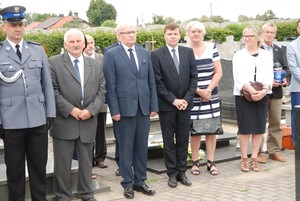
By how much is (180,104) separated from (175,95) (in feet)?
0.47

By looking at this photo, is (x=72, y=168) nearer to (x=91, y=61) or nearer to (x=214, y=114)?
(x=91, y=61)

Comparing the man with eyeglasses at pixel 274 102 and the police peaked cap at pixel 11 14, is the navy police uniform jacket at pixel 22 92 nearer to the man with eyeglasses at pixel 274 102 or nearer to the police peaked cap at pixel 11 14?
the police peaked cap at pixel 11 14

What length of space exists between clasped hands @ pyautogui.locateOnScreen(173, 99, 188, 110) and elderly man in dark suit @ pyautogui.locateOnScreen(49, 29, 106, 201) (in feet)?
3.14

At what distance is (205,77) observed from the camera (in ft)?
20.2

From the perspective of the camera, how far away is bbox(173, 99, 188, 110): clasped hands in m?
5.62

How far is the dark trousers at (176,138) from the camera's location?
5742mm

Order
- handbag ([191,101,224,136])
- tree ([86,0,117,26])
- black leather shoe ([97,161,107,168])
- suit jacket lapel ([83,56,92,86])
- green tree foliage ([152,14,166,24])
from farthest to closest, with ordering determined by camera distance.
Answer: tree ([86,0,117,26]) → green tree foliage ([152,14,166,24]) → black leather shoe ([97,161,107,168]) → handbag ([191,101,224,136]) → suit jacket lapel ([83,56,92,86])

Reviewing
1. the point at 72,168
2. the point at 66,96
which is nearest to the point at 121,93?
the point at 66,96

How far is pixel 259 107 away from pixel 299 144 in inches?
93.7

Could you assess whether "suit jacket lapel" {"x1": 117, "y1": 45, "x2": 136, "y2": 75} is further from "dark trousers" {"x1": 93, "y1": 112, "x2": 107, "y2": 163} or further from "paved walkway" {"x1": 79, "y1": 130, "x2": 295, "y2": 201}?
"paved walkway" {"x1": 79, "y1": 130, "x2": 295, "y2": 201}

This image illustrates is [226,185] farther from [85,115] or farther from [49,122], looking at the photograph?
[49,122]

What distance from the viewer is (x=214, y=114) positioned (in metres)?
6.23

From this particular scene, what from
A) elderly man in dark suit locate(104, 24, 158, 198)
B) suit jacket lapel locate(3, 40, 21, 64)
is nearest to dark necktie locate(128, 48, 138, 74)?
elderly man in dark suit locate(104, 24, 158, 198)

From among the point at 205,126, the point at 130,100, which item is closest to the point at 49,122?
the point at 130,100
